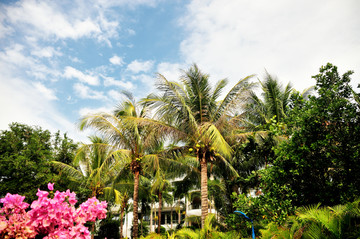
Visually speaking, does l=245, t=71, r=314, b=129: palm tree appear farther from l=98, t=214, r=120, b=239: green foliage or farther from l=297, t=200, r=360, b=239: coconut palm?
l=98, t=214, r=120, b=239: green foliage

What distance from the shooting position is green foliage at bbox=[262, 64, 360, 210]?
5578 millimetres

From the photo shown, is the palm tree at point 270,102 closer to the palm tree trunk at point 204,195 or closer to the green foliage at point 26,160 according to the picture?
the palm tree trunk at point 204,195

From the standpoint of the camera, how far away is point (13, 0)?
7949 millimetres

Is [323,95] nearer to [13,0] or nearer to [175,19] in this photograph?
[175,19]

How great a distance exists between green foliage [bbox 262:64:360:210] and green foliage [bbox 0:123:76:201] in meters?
14.5

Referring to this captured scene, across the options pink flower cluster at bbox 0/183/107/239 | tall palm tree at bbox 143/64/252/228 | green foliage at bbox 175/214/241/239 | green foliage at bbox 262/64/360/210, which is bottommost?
green foliage at bbox 175/214/241/239

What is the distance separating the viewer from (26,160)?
14.9m

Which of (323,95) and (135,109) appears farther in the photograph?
(135,109)

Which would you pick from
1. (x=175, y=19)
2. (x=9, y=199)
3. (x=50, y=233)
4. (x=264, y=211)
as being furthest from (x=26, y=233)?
(x=175, y=19)

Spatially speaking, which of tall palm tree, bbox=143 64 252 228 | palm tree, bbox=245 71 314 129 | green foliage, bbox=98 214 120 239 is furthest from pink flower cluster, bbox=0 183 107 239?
green foliage, bbox=98 214 120 239

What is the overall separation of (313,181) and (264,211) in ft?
5.21

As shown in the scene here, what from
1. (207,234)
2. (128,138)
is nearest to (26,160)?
(128,138)

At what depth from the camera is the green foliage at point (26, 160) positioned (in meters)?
14.5

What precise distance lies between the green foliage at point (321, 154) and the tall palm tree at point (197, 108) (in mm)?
3946
